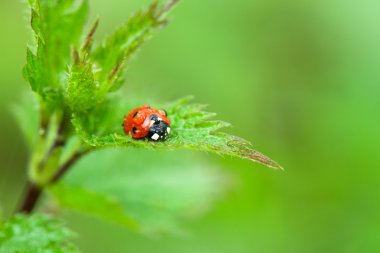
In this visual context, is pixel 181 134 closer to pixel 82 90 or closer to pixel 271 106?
pixel 82 90

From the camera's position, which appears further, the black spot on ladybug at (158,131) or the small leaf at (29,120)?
the small leaf at (29,120)

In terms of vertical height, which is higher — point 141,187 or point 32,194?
point 141,187

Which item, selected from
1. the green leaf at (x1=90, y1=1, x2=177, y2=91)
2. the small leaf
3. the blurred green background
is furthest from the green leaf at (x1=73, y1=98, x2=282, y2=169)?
the blurred green background

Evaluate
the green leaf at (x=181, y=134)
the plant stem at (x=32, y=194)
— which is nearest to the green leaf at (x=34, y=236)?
the plant stem at (x=32, y=194)

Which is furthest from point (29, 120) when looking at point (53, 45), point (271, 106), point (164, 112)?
point (271, 106)

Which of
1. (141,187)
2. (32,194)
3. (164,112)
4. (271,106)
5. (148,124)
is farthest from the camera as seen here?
(271,106)

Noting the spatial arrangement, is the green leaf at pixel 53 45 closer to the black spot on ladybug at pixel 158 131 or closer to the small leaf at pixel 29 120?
the black spot on ladybug at pixel 158 131
